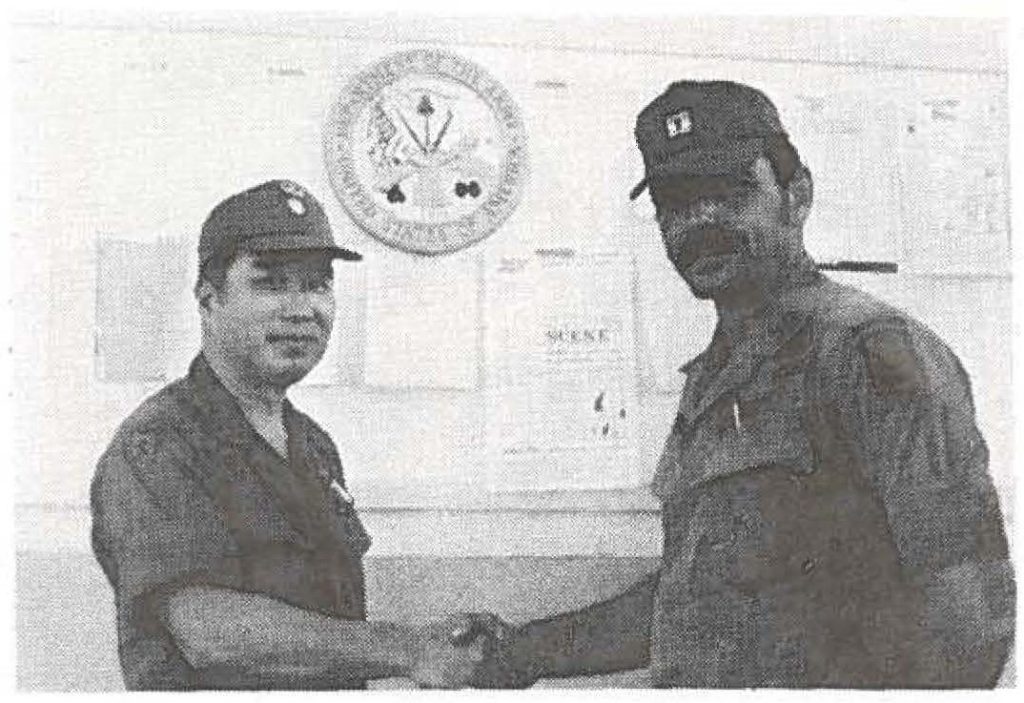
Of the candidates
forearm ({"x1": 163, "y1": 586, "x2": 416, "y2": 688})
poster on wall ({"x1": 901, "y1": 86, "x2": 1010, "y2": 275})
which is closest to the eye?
forearm ({"x1": 163, "y1": 586, "x2": 416, "y2": 688})

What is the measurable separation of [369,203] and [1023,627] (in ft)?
3.82

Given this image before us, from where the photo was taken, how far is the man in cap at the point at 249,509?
98.0 inches

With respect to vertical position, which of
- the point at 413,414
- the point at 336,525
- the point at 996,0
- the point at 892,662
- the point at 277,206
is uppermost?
the point at 996,0

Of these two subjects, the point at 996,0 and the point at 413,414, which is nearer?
the point at 413,414

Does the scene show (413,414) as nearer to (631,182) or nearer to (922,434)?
(631,182)

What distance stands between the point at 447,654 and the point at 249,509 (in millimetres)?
359

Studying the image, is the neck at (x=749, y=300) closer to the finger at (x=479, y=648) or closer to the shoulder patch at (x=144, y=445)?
the finger at (x=479, y=648)

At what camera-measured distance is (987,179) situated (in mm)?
2729

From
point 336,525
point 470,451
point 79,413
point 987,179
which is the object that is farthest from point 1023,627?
point 79,413

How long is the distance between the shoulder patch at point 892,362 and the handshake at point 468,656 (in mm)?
656

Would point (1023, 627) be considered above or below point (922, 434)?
below

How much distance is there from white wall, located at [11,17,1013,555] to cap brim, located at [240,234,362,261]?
0.03 m

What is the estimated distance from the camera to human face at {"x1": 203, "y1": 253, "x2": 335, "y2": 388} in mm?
2566

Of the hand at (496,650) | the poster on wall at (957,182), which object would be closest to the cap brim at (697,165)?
the poster on wall at (957,182)
